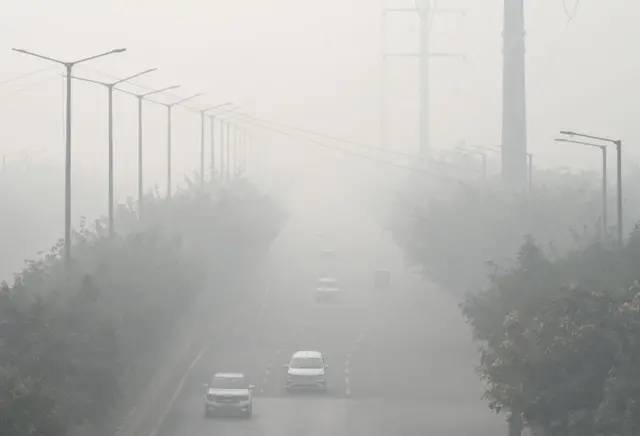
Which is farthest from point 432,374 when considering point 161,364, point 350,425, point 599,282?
point 599,282

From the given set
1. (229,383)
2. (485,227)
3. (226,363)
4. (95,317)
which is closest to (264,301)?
(485,227)

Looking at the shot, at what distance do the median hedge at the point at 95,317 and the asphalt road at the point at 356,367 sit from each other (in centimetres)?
283

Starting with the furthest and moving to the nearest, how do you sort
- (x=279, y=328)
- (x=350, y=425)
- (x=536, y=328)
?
(x=279, y=328) < (x=350, y=425) < (x=536, y=328)

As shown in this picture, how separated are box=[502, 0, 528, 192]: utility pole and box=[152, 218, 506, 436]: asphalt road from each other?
916 cm

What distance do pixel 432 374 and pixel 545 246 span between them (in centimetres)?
1321

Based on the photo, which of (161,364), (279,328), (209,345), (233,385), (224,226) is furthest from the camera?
(224,226)

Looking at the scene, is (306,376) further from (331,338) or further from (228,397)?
(331,338)

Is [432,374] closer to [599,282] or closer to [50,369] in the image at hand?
[599,282]

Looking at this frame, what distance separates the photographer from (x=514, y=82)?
73.2 m

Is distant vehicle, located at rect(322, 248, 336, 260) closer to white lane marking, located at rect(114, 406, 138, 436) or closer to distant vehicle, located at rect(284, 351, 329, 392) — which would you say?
distant vehicle, located at rect(284, 351, 329, 392)

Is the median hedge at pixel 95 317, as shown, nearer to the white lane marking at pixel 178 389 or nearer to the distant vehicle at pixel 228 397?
the white lane marking at pixel 178 389

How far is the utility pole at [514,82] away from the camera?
73125mm

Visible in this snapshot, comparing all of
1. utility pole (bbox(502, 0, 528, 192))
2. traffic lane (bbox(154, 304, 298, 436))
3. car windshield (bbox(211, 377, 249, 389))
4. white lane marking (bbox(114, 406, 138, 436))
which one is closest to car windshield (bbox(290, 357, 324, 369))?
traffic lane (bbox(154, 304, 298, 436))

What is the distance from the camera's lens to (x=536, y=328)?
31.8 metres
